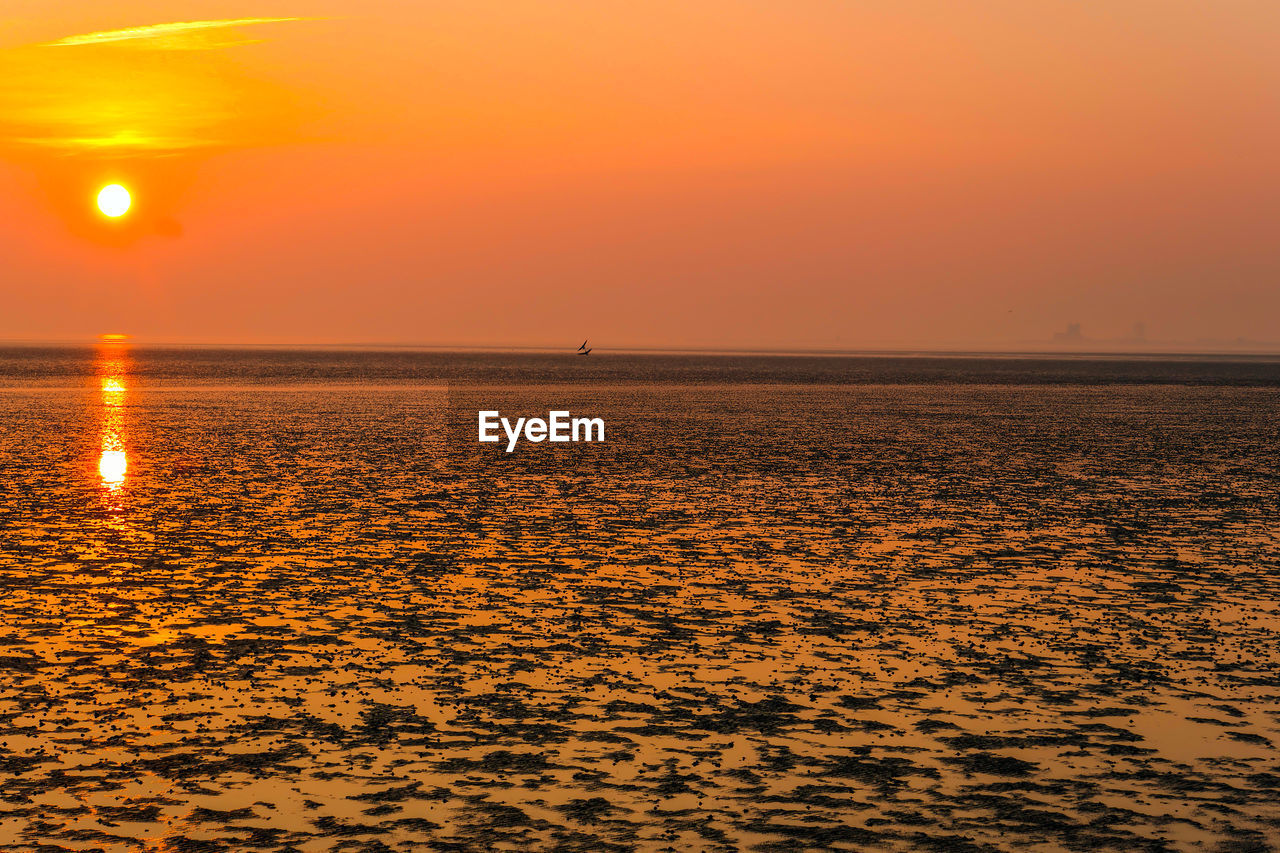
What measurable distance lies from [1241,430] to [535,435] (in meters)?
30.9

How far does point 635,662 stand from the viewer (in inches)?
591

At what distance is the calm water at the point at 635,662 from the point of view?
33.8 feet

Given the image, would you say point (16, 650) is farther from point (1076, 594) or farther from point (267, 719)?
point (1076, 594)

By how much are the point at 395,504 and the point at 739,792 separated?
1931 cm

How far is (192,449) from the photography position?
141 ft

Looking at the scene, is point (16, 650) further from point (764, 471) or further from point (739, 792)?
point (764, 471)

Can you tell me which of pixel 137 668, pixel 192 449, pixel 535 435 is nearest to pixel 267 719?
pixel 137 668

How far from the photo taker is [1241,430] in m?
59.1

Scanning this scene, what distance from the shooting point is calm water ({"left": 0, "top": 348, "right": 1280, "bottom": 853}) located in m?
10.3

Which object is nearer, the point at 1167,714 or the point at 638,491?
the point at 1167,714

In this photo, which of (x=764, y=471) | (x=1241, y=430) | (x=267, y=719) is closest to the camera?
(x=267, y=719)

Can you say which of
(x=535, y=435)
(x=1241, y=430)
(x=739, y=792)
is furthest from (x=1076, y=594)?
(x=1241, y=430)

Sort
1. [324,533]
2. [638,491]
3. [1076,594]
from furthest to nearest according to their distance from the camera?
[638,491] → [324,533] → [1076,594]

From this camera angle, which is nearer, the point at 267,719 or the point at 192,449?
the point at 267,719
